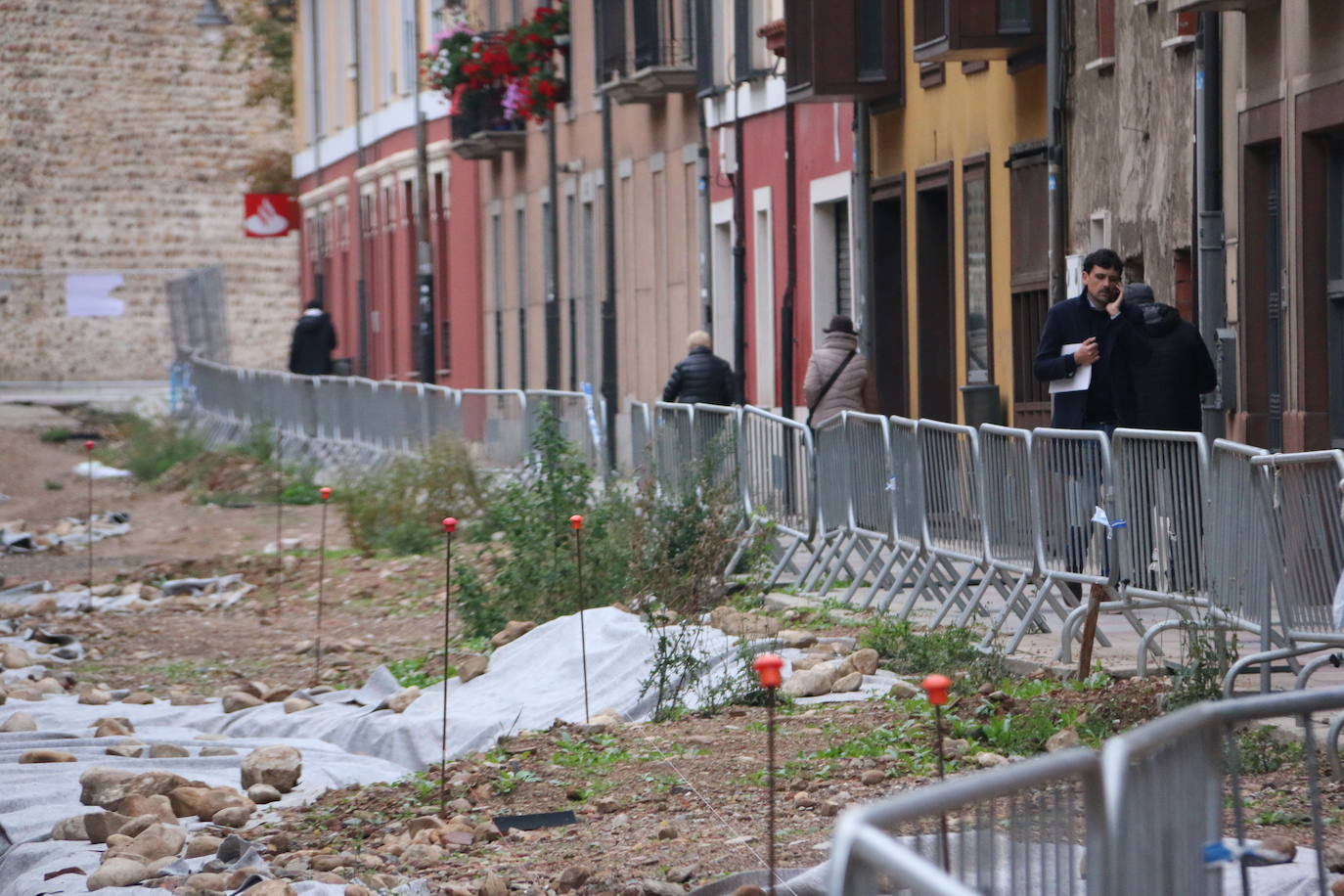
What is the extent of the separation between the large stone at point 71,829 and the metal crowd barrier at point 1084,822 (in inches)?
213

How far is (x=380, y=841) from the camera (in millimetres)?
9008

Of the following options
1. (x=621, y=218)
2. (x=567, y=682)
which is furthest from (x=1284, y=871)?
(x=621, y=218)

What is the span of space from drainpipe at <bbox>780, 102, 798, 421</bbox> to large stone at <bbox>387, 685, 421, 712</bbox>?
1123 centimetres

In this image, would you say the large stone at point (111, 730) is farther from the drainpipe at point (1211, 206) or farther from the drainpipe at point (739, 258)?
the drainpipe at point (739, 258)

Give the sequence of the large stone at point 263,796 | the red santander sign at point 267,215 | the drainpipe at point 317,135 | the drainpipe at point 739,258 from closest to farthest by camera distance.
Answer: the large stone at point 263,796
the drainpipe at point 739,258
the red santander sign at point 267,215
the drainpipe at point 317,135

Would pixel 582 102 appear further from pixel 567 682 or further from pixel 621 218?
pixel 567 682

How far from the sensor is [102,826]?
900 centimetres

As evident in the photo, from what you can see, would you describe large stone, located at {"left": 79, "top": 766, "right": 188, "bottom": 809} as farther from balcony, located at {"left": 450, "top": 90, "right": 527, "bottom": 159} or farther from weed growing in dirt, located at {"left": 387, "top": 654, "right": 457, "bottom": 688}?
balcony, located at {"left": 450, "top": 90, "right": 527, "bottom": 159}

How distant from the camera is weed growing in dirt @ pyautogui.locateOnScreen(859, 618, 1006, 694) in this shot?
10.7 m

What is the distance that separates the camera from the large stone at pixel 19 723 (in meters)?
12.0

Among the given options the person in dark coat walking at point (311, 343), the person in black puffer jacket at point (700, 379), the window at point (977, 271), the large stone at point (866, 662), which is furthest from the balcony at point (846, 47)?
the person in dark coat walking at point (311, 343)

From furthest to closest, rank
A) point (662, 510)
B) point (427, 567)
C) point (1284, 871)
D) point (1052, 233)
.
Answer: point (427, 567)
point (1052, 233)
point (662, 510)
point (1284, 871)

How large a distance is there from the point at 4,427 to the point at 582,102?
1759 centimetres

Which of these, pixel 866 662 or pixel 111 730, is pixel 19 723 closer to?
pixel 111 730
